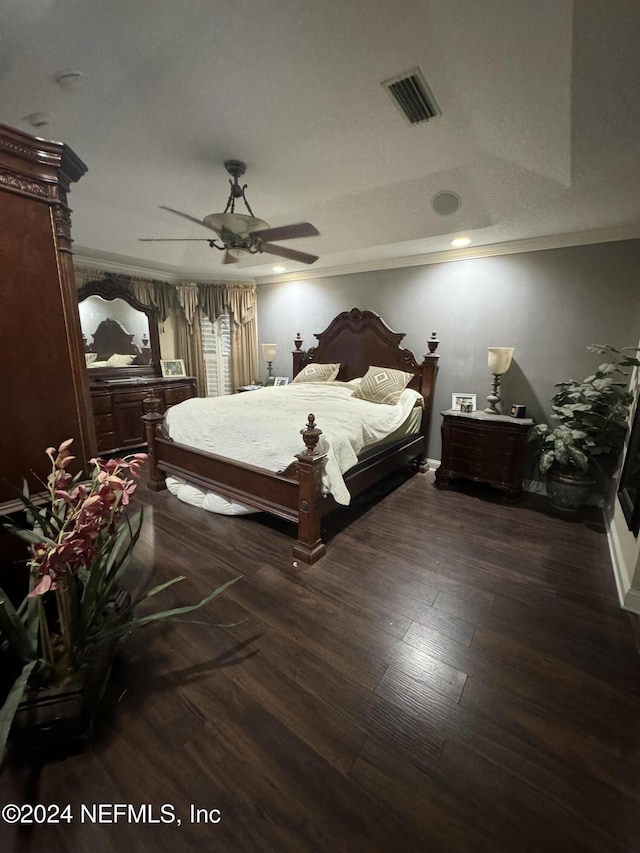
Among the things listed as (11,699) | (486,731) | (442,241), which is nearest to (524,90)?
(442,241)

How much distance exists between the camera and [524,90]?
1.47 m

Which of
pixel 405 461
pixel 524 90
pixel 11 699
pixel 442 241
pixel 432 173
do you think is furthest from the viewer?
pixel 405 461

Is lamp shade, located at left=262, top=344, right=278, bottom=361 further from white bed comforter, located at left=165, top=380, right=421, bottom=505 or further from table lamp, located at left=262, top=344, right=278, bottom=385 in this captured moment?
white bed comforter, located at left=165, top=380, right=421, bottom=505

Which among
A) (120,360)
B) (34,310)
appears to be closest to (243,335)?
(120,360)

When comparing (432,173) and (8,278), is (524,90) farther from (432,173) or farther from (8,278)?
(8,278)

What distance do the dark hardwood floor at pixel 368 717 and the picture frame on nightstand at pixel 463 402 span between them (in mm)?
1663

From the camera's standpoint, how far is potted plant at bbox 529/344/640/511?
264 centimetres

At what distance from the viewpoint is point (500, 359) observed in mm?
3143

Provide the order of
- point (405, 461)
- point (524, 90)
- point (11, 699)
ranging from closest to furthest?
point (11, 699)
point (524, 90)
point (405, 461)

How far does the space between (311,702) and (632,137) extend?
2864 millimetres

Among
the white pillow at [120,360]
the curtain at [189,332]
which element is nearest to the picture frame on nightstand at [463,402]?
the curtain at [189,332]

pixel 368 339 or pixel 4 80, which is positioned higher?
pixel 4 80

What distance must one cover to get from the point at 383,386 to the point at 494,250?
169cm

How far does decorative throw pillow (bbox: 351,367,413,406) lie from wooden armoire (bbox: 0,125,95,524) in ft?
9.40
